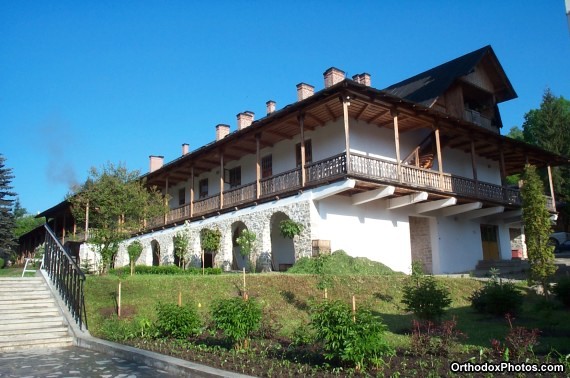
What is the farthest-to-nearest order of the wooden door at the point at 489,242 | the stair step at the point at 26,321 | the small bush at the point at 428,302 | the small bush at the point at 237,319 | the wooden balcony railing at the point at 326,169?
the wooden door at the point at 489,242, the wooden balcony railing at the point at 326,169, the stair step at the point at 26,321, the small bush at the point at 428,302, the small bush at the point at 237,319

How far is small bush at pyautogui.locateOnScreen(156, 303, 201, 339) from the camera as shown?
8289 mm

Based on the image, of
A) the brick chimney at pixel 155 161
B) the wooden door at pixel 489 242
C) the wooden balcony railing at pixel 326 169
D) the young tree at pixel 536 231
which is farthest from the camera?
the brick chimney at pixel 155 161

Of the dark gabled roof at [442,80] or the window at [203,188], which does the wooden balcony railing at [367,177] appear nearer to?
the window at [203,188]

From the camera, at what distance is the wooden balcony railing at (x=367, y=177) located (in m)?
16.0

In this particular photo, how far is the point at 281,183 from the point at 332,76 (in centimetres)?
591

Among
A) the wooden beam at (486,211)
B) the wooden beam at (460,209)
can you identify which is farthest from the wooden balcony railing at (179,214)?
the wooden beam at (486,211)

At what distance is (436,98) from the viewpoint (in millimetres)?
20938

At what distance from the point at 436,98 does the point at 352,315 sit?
678 inches

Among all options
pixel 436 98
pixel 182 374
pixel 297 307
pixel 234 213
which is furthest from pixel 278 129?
pixel 182 374

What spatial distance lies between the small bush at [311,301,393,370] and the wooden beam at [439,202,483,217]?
15271 mm

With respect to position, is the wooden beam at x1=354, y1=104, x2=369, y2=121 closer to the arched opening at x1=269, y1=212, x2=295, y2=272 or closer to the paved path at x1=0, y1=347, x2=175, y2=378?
the arched opening at x1=269, y1=212, x2=295, y2=272

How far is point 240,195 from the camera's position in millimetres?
20875

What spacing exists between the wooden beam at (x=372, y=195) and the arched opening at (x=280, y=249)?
3.46m

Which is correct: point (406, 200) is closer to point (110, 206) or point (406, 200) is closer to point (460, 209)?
point (460, 209)
